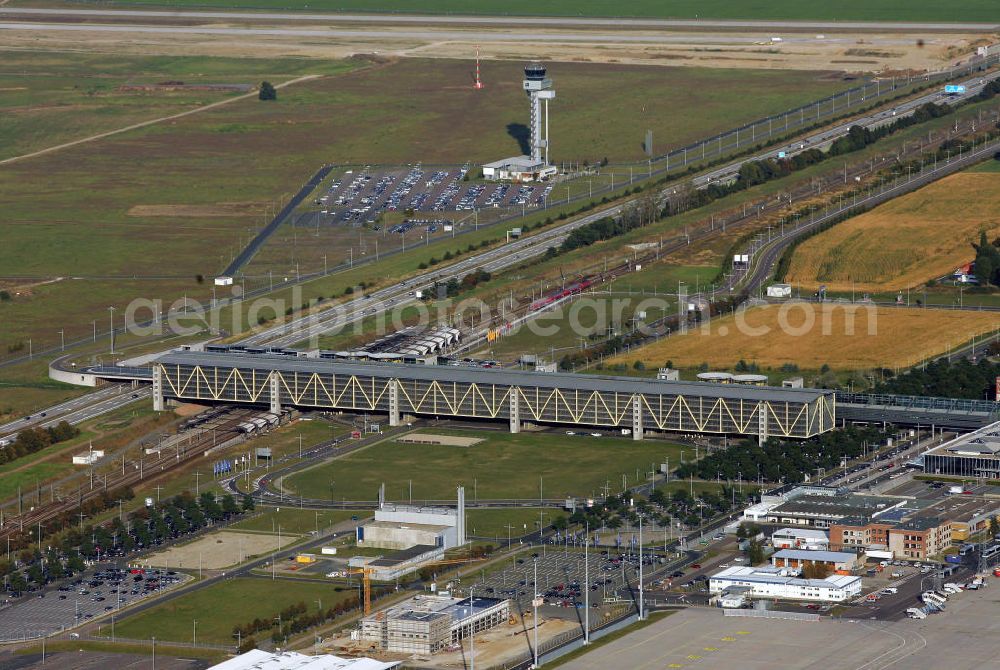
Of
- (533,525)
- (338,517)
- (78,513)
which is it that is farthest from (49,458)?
(533,525)

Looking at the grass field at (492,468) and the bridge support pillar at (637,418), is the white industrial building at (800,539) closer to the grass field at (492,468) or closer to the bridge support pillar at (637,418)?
the grass field at (492,468)

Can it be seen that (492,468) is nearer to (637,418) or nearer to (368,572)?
(637,418)

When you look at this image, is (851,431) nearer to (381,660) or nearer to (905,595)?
(905,595)

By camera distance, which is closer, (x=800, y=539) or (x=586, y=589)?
(x=586, y=589)

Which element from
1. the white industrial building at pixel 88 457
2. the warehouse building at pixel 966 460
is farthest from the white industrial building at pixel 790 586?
the white industrial building at pixel 88 457

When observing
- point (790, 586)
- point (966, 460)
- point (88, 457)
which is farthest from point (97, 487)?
point (966, 460)

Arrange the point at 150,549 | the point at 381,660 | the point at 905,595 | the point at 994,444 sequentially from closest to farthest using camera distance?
1. the point at 381,660
2. the point at 905,595
3. the point at 150,549
4. the point at 994,444

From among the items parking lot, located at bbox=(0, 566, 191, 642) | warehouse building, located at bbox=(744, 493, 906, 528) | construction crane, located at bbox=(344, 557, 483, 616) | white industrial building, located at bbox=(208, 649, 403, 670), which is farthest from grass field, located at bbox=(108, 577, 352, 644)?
warehouse building, located at bbox=(744, 493, 906, 528)
